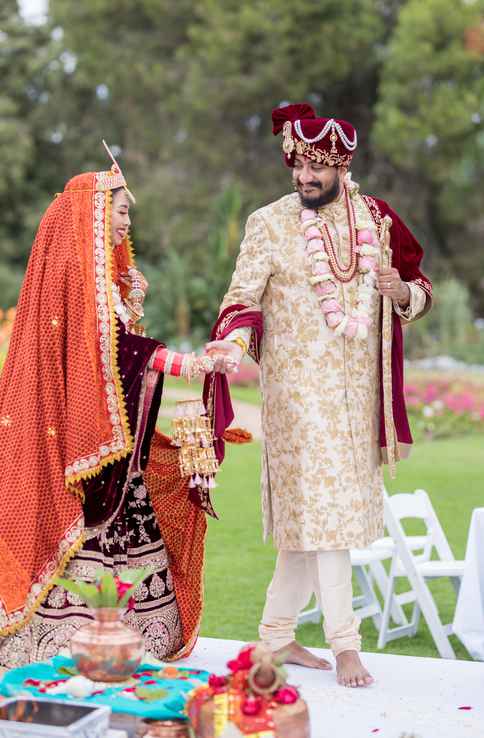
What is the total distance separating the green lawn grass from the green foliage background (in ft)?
36.9

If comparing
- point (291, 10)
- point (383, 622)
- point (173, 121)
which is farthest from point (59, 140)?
point (383, 622)

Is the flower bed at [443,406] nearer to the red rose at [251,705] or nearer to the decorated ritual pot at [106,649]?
the decorated ritual pot at [106,649]

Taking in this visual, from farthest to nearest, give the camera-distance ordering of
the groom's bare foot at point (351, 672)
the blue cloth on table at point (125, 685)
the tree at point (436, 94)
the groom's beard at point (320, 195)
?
the tree at point (436, 94) → the groom's beard at point (320, 195) → the groom's bare foot at point (351, 672) → the blue cloth on table at point (125, 685)

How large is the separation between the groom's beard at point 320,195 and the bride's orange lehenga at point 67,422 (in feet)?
2.37

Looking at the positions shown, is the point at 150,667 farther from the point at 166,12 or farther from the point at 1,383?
the point at 166,12

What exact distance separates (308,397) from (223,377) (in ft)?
1.11

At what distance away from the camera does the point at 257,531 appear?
27.8ft

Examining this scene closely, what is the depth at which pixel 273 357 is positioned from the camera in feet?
14.6

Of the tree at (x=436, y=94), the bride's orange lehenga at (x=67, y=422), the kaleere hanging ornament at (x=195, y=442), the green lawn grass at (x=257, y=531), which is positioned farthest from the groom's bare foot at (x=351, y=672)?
the tree at (x=436, y=94)

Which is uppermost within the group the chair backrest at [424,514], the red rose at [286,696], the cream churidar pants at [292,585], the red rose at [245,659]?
the chair backrest at [424,514]

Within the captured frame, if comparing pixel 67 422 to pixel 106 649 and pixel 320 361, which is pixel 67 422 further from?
pixel 106 649

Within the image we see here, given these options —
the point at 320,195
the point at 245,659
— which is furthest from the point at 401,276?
the point at 245,659

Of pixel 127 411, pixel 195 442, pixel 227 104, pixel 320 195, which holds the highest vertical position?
pixel 227 104

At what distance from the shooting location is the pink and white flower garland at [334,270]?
4.30m
